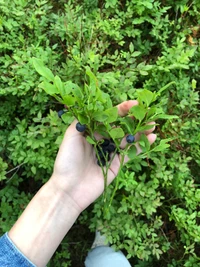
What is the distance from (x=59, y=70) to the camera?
193cm

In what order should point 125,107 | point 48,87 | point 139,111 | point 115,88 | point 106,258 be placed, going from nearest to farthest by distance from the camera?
point 48,87, point 139,111, point 125,107, point 115,88, point 106,258

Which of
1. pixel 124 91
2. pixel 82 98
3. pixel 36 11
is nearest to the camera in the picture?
pixel 82 98

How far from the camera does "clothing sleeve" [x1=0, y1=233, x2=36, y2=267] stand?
1.50 m

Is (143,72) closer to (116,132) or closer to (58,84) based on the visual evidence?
(116,132)

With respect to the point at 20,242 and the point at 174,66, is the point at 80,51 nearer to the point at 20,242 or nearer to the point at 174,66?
the point at 174,66

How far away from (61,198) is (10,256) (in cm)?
35

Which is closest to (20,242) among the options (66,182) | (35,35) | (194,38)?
(66,182)

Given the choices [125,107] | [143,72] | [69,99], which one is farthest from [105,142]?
[143,72]

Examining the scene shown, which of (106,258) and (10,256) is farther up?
(10,256)

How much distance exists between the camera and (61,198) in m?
1.67

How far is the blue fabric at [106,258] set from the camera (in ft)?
7.14

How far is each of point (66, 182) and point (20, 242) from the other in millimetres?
348

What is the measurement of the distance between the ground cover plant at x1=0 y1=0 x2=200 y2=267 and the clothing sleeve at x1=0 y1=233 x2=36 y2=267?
1.52 ft

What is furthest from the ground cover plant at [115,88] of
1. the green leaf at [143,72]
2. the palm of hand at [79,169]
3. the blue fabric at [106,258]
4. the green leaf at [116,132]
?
the green leaf at [116,132]
